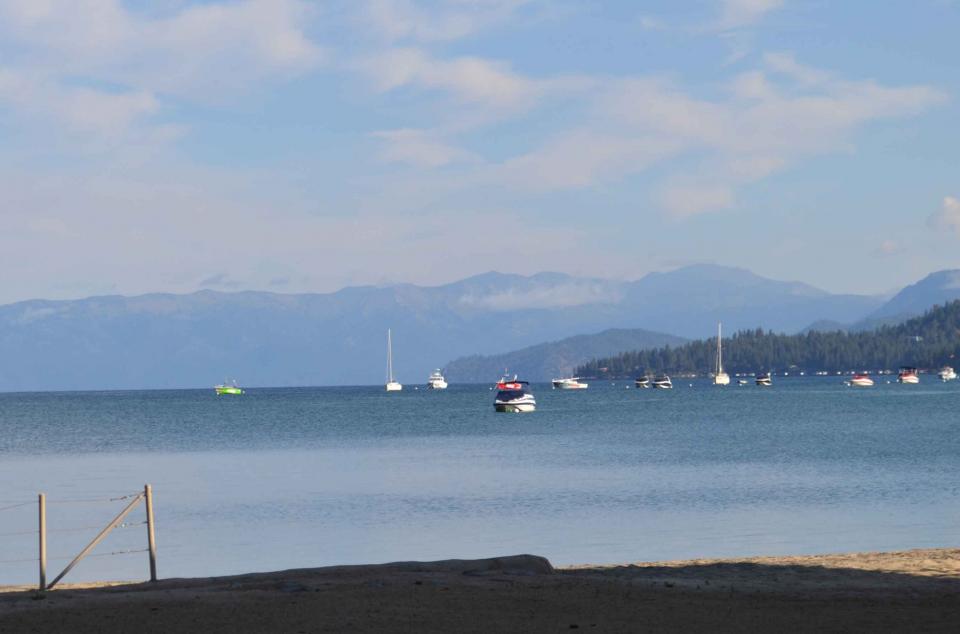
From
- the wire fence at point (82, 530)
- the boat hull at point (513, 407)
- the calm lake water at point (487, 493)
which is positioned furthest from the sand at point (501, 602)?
the boat hull at point (513, 407)

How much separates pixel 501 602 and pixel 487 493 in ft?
116

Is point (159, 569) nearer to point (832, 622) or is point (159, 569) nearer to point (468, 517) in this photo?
point (468, 517)

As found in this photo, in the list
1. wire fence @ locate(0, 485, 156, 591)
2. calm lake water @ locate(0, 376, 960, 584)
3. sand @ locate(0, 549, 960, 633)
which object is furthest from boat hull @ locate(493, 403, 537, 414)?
sand @ locate(0, 549, 960, 633)

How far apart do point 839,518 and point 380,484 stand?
2558 cm

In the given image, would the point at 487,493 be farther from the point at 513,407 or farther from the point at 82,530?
the point at 513,407

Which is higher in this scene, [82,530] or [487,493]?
[82,530]

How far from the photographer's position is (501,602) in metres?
22.1

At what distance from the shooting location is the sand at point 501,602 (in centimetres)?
2034

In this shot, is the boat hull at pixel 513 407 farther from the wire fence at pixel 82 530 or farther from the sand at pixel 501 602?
the sand at pixel 501 602

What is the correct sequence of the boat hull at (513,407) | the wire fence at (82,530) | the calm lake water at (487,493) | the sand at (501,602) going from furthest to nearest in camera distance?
the boat hull at (513,407), the calm lake water at (487,493), the wire fence at (82,530), the sand at (501,602)

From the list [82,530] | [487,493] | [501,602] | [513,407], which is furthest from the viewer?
[513,407]

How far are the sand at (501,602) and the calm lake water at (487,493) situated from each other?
888 centimetres

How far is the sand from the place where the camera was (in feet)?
66.7

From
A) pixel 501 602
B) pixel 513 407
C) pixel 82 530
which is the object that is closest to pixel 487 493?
pixel 82 530
